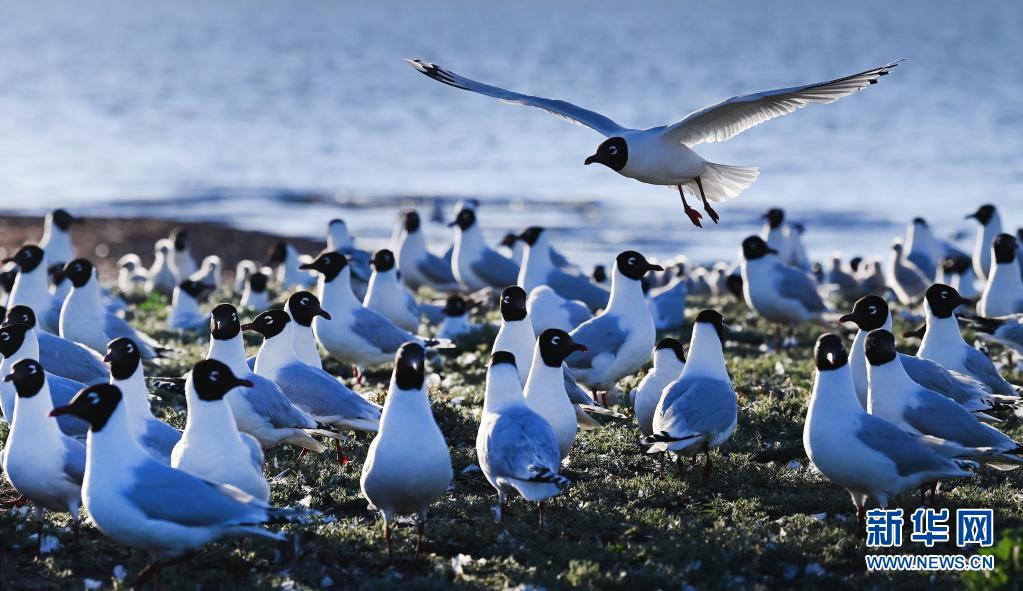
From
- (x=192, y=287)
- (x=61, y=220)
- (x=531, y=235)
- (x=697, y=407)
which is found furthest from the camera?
(x=61, y=220)

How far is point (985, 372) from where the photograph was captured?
10016 mm

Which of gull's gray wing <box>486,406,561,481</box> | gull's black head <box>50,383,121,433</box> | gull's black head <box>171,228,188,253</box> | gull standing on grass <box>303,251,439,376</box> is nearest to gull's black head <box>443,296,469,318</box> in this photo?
gull standing on grass <box>303,251,439,376</box>

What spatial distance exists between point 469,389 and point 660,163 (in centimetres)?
249

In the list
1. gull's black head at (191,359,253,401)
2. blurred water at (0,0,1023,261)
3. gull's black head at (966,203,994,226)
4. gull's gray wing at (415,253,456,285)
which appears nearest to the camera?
gull's black head at (191,359,253,401)

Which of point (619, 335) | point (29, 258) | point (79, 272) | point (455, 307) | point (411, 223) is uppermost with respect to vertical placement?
point (411, 223)

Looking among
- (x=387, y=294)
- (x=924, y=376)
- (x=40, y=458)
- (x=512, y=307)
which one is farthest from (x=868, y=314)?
(x=40, y=458)

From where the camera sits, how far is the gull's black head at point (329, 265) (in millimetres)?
12164

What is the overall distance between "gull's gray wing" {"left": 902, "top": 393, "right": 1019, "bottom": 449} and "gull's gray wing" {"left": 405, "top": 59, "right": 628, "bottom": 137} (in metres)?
4.12

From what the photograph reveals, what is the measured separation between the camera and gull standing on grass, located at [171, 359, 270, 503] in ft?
23.5

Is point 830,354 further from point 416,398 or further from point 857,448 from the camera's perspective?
point 416,398

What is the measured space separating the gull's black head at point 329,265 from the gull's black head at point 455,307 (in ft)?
5.28

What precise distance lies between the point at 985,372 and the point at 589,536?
4132 mm

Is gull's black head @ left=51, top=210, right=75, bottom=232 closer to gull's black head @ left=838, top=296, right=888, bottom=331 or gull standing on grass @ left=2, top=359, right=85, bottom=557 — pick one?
gull standing on grass @ left=2, top=359, right=85, bottom=557

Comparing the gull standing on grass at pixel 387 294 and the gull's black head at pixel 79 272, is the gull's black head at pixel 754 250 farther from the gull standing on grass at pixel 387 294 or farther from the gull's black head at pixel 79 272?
the gull's black head at pixel 79 272
